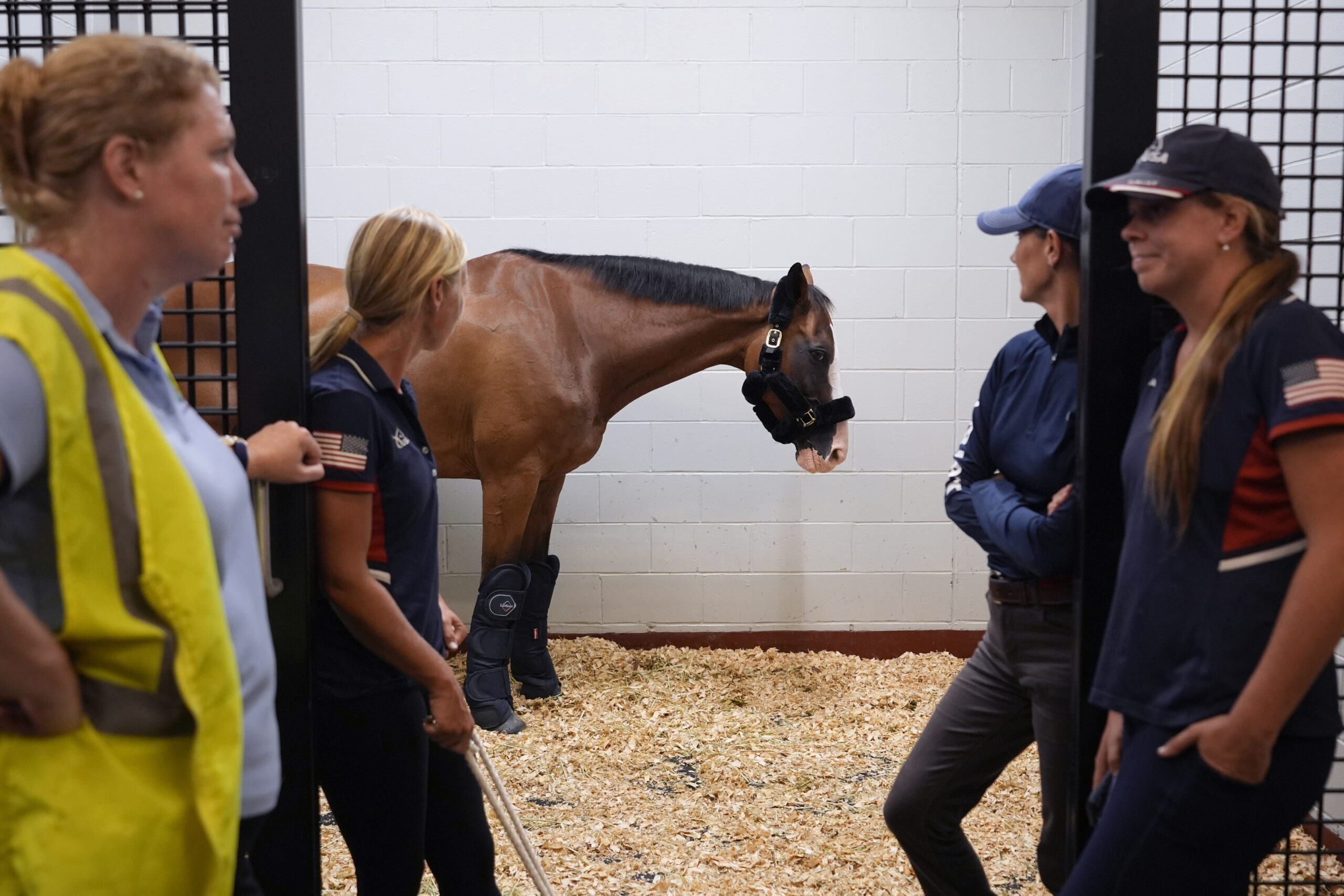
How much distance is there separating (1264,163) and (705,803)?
2.28 metres

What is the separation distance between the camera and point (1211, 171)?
1210mm

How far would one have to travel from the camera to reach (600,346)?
3.99 metres

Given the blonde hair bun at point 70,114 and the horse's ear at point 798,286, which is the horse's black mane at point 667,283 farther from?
the blonde hair bun at point 70,114

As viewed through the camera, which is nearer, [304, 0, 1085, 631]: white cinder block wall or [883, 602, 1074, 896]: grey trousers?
[883, 602, 1074, 896]: grey trousers

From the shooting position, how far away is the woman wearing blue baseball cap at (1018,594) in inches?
66.7

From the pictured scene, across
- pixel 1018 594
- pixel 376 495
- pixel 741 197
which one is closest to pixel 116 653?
pixel 376 495

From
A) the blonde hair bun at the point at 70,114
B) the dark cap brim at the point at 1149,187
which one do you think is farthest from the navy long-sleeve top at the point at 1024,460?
the blonde hair bun at the point at 70,114

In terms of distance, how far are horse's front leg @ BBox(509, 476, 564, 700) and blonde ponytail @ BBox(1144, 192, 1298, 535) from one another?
9.28 feet

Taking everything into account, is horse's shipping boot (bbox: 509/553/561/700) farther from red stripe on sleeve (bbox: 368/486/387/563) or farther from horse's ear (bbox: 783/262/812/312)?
red stripe on sleeve (bbox: 368/486/387/563)

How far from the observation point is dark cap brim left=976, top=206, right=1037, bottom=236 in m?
1.80

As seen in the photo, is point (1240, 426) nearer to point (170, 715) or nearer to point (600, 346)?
point (170, 715)

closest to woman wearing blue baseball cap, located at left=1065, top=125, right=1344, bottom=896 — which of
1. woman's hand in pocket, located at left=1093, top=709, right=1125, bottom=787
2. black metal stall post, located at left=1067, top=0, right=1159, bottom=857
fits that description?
woman's hand in pocket, located at left=1093, top=709, right=1125, bottom=787

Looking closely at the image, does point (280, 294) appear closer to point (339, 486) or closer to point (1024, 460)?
point (339, 486)

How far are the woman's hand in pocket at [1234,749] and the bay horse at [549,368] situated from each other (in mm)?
2764
